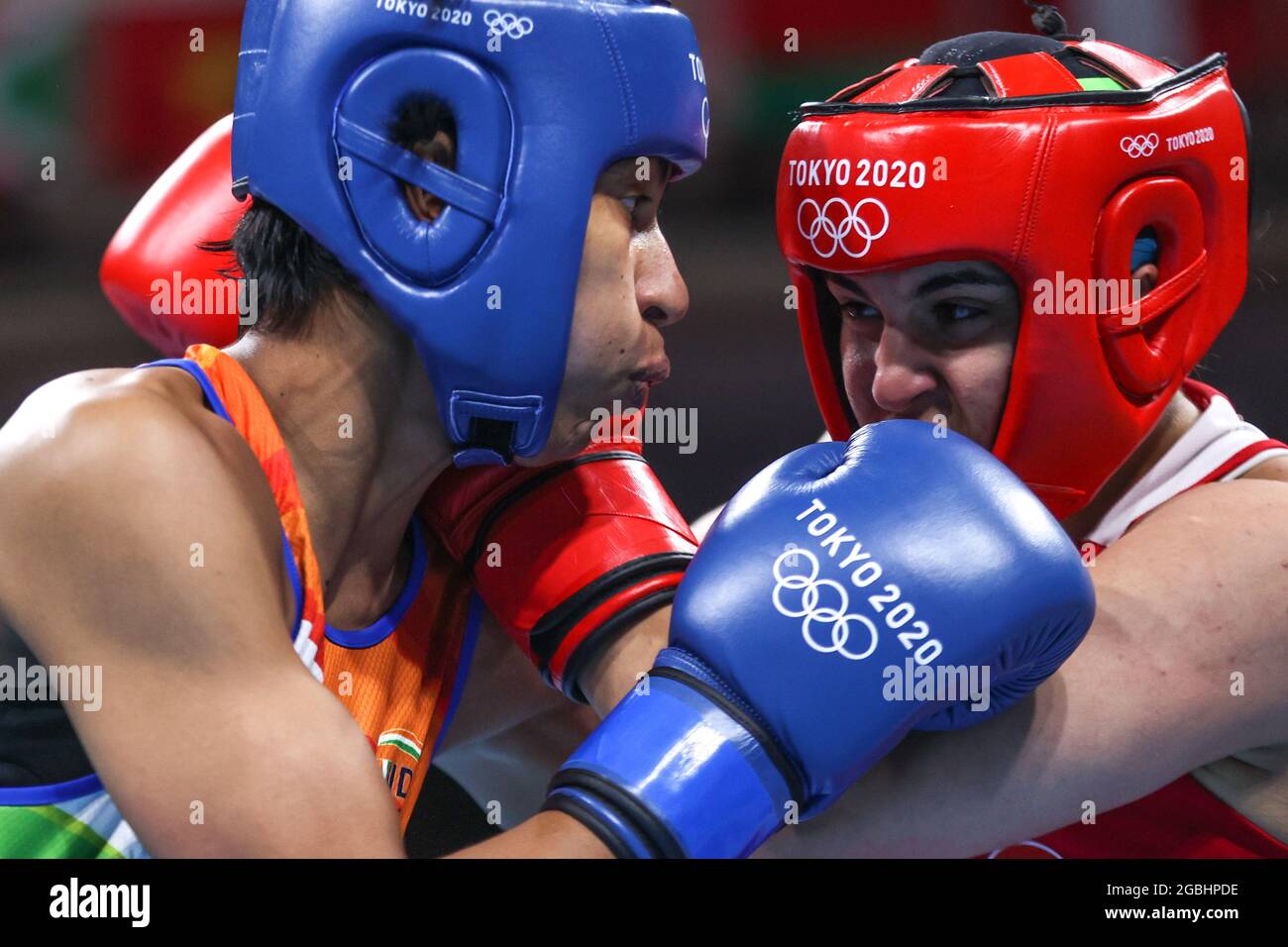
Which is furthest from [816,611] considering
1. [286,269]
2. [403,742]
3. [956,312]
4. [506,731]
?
[506,731]

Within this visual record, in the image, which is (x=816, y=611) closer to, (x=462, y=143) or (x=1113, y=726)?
(x=1113, y=726)

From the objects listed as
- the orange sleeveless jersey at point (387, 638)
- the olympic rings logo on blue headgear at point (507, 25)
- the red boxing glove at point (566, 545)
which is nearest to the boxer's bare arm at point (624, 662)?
the red boxing glove at point (566, 545)

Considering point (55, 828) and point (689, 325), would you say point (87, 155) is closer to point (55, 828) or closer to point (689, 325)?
point (689, 325)

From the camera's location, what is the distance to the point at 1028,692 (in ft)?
5.61

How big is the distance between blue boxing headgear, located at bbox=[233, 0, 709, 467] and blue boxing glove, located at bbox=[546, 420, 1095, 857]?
451 mm

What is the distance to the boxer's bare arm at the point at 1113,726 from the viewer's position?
5.64ft

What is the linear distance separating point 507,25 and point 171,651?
0.84m

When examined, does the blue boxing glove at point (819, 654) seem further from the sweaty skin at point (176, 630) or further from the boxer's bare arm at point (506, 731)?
the boxer's bare arm at point (506, 731)

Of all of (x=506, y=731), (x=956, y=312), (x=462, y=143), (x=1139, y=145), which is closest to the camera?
(x=462, y=143)

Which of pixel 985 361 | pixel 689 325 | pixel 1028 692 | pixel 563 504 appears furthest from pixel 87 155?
pixel 1028 692

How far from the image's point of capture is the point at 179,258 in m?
2.35

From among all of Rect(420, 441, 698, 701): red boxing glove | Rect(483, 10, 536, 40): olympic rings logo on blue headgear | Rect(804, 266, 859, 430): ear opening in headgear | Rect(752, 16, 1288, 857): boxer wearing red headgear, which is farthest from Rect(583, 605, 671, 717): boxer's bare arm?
Rect(483, 10, 536, 40): olympic rings logo on blue headgear

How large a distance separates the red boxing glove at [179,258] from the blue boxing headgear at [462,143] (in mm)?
517

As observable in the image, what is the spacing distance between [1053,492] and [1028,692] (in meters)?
0.40
